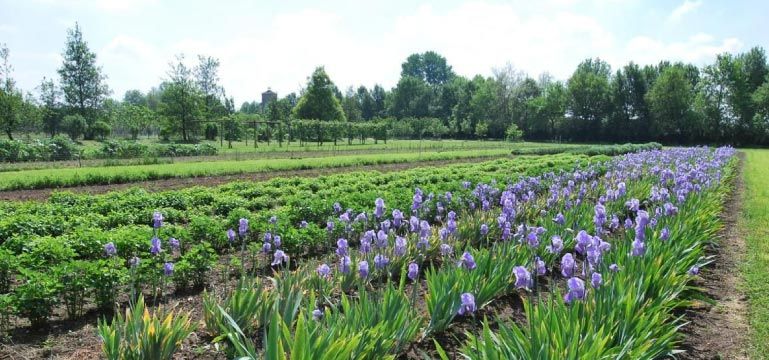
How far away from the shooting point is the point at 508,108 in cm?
7750

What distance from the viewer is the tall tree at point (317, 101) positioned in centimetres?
7000

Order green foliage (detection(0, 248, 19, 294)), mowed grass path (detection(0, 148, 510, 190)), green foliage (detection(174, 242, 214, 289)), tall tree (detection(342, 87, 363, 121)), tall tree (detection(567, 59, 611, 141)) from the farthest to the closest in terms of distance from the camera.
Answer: tall tree (detection(342, 87, 363, 121)), tall tree (detection(567, 59, 611, 141)), mowed grass path (detection(0, 148, 510, 190)), green foliage (detection(174, 242, 214, 289)), green foliage (detection(0, 248, 19, 294))

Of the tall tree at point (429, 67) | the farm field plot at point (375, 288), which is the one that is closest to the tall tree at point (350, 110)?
the tall tree at point (429, 67)

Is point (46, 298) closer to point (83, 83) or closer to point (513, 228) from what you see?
point (513, 228)

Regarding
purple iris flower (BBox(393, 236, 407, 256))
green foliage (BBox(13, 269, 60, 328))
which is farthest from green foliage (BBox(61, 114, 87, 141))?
purple iris flower (BBox(393, 236, 407, 256))

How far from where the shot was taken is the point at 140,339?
11.7 feet

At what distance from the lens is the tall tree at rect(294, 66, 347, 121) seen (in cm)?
7000

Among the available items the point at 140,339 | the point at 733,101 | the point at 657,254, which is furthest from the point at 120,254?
the point at 733,101

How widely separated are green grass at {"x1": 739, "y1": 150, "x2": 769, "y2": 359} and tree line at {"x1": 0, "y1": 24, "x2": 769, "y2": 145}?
37570mm

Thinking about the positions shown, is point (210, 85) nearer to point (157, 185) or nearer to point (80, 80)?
point (80, 80)

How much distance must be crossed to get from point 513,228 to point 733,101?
6358cm

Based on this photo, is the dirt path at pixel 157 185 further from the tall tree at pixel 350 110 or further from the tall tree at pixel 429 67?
the tall tree at pixel 429 67

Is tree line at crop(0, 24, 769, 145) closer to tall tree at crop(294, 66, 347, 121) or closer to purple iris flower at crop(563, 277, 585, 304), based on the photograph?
tall tree at crop(294, 66, 347, 121)

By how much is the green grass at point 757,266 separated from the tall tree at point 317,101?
197ft
